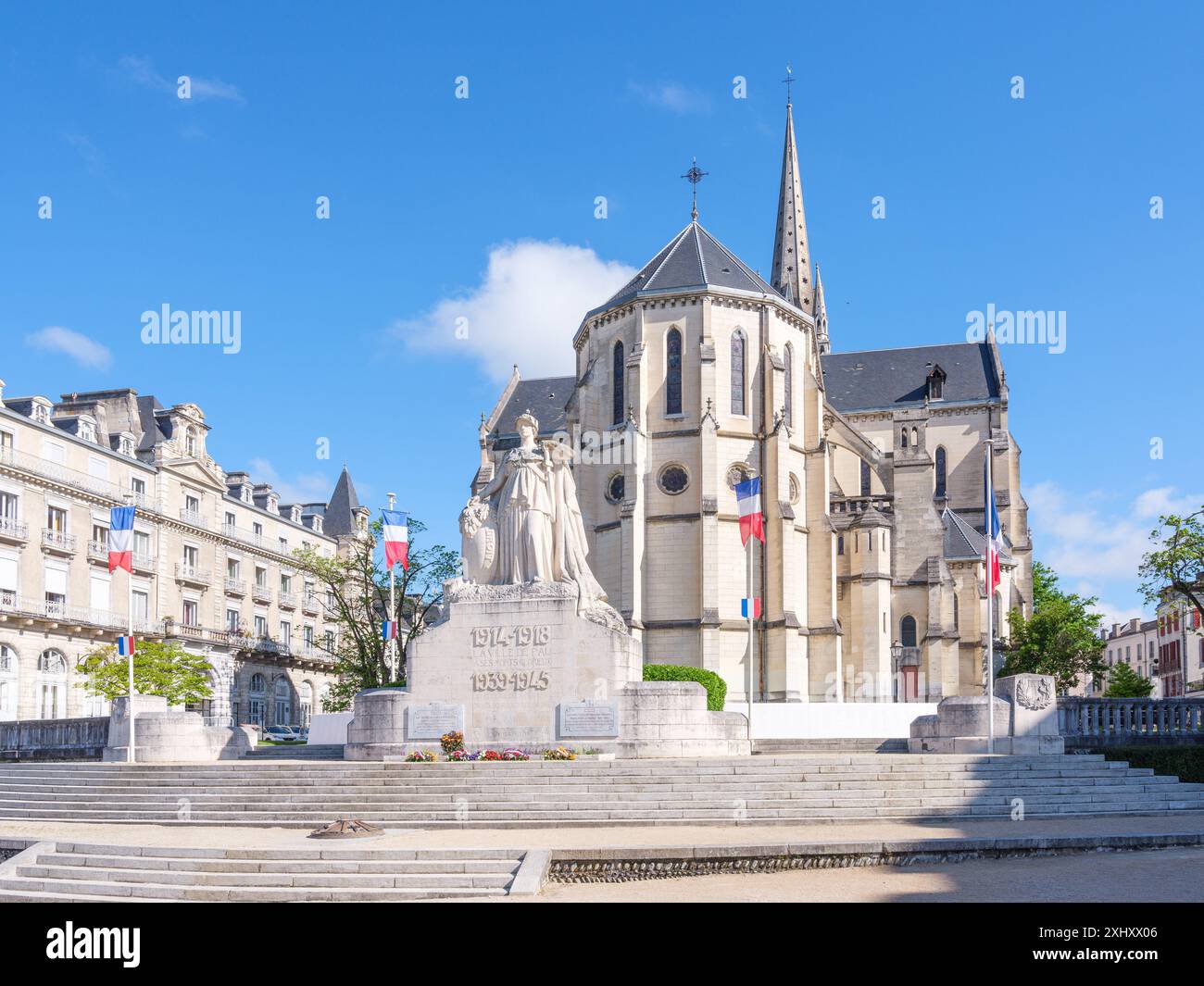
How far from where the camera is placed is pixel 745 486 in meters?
34.8

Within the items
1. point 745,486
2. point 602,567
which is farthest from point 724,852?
point 602,567

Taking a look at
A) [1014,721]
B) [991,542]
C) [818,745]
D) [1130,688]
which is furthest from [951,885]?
[1130,688]

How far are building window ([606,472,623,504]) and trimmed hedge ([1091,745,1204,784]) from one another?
28.9 m

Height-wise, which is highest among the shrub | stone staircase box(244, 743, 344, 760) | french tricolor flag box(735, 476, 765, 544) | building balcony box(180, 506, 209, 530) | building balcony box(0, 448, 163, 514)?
building balcony box(0, 448, 163, 514)

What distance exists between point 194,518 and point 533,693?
4261 centimetres

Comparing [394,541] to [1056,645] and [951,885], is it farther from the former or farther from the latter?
[1056,645]

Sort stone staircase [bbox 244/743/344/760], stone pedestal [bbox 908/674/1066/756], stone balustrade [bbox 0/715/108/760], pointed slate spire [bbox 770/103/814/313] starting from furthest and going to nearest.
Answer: pointed slate spire [bbox 770/103/814/313]
stone staircase [bbox 244/743/344/760]
stone balustrade [bbox 0/715/108/760]
stone pedestal [bbox 908/674/1066/756]

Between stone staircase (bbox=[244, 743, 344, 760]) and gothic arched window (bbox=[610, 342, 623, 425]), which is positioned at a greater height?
gothic arched window (bbox=[610, 342, 623, 425])

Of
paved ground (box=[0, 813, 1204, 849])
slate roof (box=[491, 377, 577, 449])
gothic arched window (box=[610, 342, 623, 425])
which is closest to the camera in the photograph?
paved ground (box=[0, 813, 1204, 849])

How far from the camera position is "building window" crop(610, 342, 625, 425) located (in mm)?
53156

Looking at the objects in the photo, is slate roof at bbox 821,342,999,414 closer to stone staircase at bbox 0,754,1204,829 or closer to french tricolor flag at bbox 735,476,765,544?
french tricolor flag at bbox 735,476,765,544

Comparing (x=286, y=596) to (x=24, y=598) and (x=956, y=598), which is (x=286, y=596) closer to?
(x=24, y=598)

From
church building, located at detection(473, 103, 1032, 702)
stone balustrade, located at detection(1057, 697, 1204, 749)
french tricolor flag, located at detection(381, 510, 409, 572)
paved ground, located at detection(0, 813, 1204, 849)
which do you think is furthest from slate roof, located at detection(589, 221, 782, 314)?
paved ground, located at detection(0, 813, 1204, 849)
